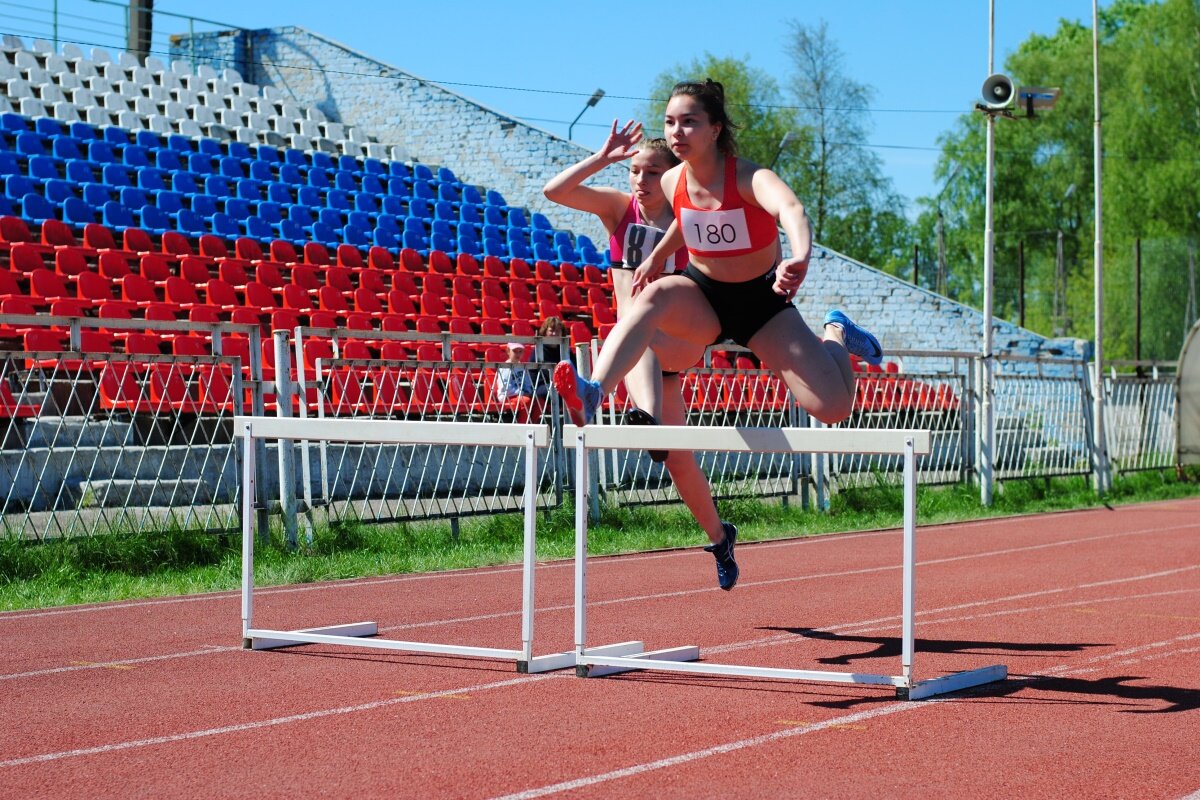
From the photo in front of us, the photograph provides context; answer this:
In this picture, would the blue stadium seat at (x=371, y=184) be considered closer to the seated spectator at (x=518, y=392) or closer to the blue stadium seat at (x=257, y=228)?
the blue stadium seat at (x=257, y=228)

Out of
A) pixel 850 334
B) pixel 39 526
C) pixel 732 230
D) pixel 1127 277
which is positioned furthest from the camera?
pixel 1127 277

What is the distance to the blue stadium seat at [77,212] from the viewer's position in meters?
18.4

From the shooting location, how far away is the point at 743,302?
235 inches

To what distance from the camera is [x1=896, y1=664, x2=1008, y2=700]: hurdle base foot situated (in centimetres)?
534

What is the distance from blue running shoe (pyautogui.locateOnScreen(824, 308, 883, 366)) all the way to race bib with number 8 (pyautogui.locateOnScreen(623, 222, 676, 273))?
854mm

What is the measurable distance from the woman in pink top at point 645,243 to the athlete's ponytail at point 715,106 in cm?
39

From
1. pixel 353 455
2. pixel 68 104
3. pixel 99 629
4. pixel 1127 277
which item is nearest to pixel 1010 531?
pixel 353 455

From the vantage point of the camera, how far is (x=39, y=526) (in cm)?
964

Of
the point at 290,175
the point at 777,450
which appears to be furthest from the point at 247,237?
the point at 777,450

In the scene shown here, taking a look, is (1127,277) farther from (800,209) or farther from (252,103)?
(800,209)

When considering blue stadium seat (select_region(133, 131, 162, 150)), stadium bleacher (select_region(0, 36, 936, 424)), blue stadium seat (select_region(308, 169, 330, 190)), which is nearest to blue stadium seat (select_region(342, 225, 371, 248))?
stadium bleacher (select_region(0, 36, 936, 424))

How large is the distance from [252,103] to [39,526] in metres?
19.1

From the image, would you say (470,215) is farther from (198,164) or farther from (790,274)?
(790,274)

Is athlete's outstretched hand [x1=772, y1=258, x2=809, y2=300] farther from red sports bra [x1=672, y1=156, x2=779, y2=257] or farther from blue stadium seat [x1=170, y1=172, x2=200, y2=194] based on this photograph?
blue stadium seat [x1=170, y1=172, x2=200, y2=194]
